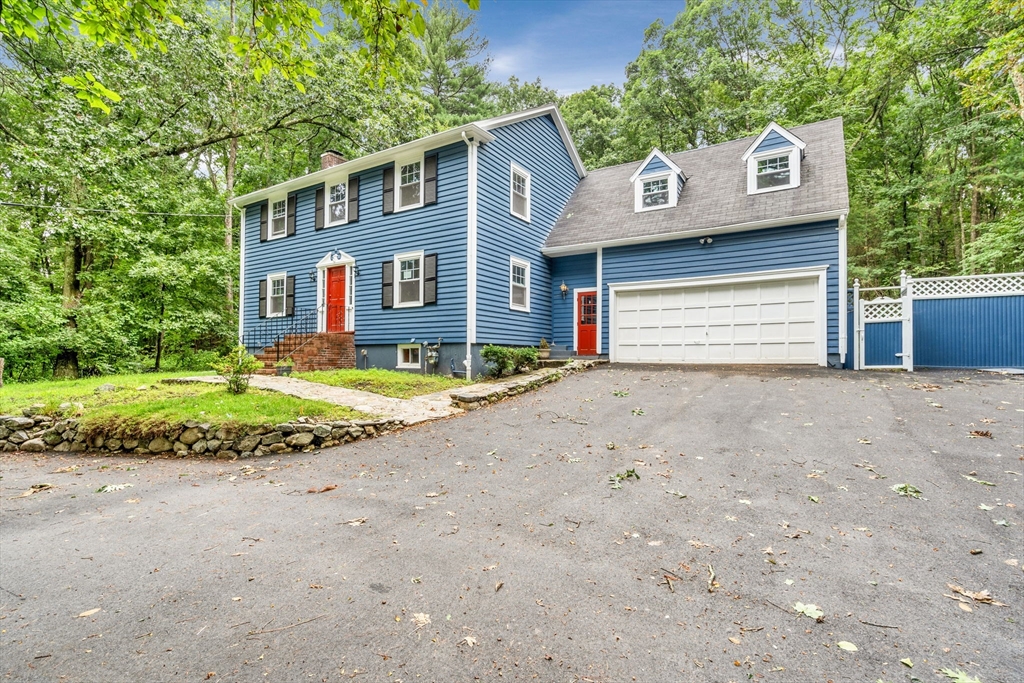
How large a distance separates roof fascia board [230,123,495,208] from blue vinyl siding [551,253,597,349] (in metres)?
4.36

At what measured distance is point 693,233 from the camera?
11.8 metres

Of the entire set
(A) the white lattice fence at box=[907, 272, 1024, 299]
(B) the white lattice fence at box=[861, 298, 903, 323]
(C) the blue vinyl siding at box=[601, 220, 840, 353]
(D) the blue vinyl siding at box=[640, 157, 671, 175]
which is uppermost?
(D) the blue vinyl siding at box=[640, 157, 671, 175]

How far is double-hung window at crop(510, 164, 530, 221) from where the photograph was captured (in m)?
12.8

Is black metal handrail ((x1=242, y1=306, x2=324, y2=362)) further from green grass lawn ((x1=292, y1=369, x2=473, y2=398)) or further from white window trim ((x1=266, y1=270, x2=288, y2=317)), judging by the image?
green grass lawn ((x1=292, y1=369, x2=473, y2=398))

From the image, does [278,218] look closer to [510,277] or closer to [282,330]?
[282,330]

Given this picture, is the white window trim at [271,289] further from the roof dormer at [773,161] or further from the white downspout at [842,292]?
the white downspout at [842,292]

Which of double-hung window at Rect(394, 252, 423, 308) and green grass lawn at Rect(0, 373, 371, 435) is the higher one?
double-hung window at Rect(394, 252, 423, 308)

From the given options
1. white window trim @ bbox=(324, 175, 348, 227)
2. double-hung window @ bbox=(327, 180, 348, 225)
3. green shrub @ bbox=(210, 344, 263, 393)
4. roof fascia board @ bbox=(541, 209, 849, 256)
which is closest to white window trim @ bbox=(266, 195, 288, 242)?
white window trim @ bbox=(324, 175, 348, 227)

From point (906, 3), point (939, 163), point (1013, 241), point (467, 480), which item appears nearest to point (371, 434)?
point (467, 480)

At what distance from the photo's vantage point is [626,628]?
2389mm

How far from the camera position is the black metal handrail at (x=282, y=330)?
13294 mm

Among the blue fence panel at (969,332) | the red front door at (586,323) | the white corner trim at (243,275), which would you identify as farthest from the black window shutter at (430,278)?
the blue fence panel at (969,332)

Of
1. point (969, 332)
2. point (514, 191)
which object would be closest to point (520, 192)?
point (514, 191)

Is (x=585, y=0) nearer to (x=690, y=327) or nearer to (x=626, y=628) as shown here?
(x=690, y=327)
